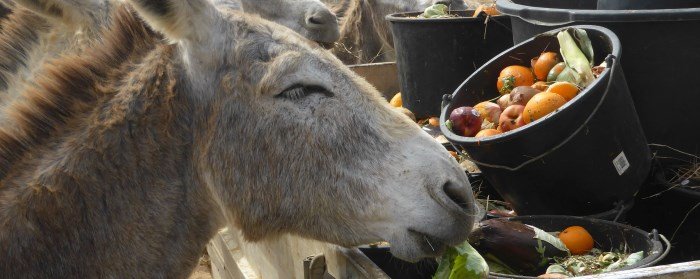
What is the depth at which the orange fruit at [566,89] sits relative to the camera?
12.1ft

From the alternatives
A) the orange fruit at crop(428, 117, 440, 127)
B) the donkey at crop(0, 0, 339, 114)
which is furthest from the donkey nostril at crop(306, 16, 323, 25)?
the donkey at crop(0, 0, 339, 114)

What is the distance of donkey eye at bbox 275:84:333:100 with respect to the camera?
288cm

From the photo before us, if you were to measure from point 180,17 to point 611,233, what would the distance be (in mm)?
1895

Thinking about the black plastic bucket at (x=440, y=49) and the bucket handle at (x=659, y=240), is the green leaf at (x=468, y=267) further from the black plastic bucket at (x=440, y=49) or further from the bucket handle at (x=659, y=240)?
the black plastic bucket at (x=440, y=49)

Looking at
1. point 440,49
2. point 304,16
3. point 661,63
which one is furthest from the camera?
point 304,16

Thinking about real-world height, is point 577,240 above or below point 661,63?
below

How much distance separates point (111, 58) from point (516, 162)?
1685mm

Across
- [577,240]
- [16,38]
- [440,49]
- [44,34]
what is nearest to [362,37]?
[440,49]

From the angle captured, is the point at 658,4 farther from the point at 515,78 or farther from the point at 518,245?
the point at 518,245

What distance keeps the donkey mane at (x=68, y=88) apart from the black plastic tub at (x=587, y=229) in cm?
121

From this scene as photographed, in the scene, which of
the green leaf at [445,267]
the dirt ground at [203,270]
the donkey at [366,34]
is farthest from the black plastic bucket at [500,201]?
the donkey at [366,34]

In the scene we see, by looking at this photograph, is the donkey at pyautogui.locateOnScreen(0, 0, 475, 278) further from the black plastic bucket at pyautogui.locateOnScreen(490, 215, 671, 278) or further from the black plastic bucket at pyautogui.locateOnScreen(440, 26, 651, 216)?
the black plastic bucket at pyautogui.locateOnScreen(440, 26, 651, 216)

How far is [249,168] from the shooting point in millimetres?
2902

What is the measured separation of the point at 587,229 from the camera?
3.50m
